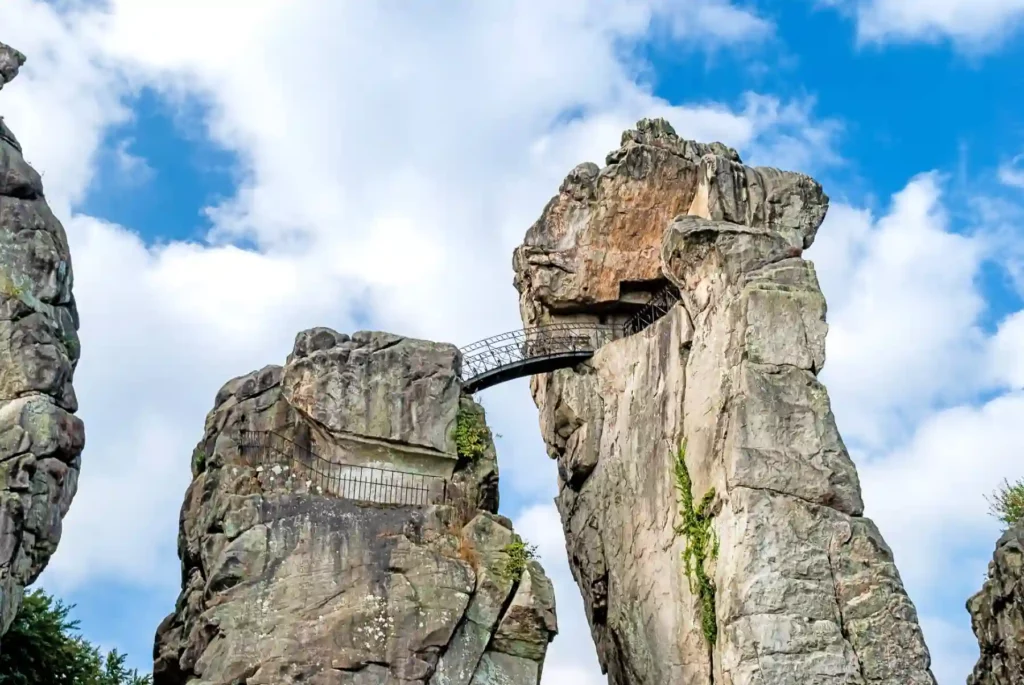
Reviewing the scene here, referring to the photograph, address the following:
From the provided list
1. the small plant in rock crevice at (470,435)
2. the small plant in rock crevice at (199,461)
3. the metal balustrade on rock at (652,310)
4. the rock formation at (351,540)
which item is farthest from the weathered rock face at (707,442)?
the small plant in rock crevice at (199,461)

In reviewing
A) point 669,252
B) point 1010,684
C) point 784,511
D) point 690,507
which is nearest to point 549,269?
point 669,252

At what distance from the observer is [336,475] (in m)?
28.7

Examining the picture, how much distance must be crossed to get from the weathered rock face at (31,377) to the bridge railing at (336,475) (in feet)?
11.8

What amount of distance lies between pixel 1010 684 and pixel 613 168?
15366 millimetres

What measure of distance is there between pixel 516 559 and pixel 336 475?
12.7 ft

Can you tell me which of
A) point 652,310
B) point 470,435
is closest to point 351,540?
point 470,435

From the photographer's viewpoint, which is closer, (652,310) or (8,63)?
(8,63)

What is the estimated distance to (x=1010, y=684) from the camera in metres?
31.6

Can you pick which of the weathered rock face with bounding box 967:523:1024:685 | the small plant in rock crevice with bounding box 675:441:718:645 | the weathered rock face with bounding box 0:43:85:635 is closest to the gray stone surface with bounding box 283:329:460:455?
the weathered rock face with bounding box 0:43:85:635

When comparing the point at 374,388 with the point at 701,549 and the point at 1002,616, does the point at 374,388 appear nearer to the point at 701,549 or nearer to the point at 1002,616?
the point at 701,549

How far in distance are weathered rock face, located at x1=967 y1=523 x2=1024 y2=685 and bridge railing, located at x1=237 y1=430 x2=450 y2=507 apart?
12.3 meters

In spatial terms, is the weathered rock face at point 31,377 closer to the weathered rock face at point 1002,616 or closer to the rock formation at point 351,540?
the rock formation at point 351,540

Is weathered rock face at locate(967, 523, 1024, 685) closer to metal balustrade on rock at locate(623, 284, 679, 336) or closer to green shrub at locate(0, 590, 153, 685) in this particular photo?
metal balustrade on rock at locate(623, 284, 679, 336)

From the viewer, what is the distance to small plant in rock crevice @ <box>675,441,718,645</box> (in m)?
29.7
